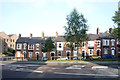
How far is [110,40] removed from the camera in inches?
1606

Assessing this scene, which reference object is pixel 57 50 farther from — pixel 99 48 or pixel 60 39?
pixel 99 48

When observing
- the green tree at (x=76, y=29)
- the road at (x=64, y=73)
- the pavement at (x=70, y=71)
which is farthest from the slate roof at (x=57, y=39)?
the road at (x=64, y=73)

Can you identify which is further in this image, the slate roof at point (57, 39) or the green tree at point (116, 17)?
the slate roof at point (57, 39)

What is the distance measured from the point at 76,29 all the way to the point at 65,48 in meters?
17.0

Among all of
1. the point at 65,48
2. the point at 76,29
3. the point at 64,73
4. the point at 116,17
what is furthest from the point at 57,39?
the point at 64,73

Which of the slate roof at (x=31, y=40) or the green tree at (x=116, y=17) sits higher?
the green tree at (x=116, y=17)

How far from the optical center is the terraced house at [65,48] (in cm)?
4059

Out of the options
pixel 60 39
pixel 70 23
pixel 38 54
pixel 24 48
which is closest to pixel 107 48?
pixel 60 39

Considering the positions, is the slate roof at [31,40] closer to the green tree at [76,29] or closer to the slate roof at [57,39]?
the slate roof at [57,39]

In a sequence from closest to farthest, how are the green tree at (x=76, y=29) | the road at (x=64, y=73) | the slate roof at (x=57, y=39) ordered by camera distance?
the road at (x=64, y=73) < the green tree at (x=76, y=29) < the slate roof at (x=57, y=39)

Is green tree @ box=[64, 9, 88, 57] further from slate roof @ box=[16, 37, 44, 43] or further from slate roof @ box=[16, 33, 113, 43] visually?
slate roof @ box=[16, 37, 44, 43]

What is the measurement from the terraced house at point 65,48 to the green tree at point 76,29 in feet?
40.3

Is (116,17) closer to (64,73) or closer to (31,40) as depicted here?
(64,73)

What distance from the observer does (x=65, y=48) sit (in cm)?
4291
